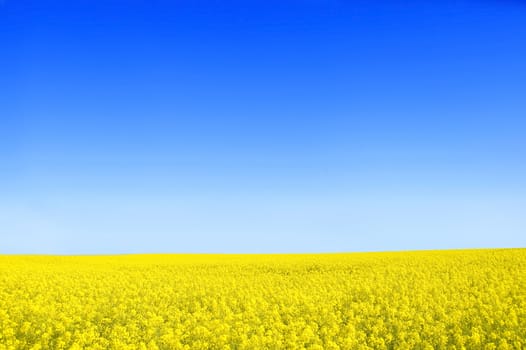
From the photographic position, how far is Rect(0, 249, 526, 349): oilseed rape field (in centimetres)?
1141

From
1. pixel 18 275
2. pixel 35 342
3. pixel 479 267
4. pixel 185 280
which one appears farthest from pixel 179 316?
pixel 479 267

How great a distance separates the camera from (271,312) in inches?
528

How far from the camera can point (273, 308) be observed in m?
14.2

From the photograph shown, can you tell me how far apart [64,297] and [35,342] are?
3.78m

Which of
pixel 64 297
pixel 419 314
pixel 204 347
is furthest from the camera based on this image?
pixel 64 297

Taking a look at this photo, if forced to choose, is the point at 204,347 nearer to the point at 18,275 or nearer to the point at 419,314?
the point at 419,314

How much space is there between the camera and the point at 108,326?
13.4 meters

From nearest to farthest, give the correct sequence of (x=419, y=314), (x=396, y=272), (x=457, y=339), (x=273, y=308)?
(x=457, y=339)
(x=419, y=314)
(x=273, y=308)
(x=396, y=272)

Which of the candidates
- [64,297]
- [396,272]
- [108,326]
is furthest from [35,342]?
[396,272]

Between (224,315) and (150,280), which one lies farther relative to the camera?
(150,280)

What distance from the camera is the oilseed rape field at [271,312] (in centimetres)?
1141

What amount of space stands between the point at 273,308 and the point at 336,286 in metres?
4.82

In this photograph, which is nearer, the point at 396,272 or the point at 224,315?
the point at 224,315

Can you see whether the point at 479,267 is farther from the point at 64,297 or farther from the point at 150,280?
the point at 64,297
